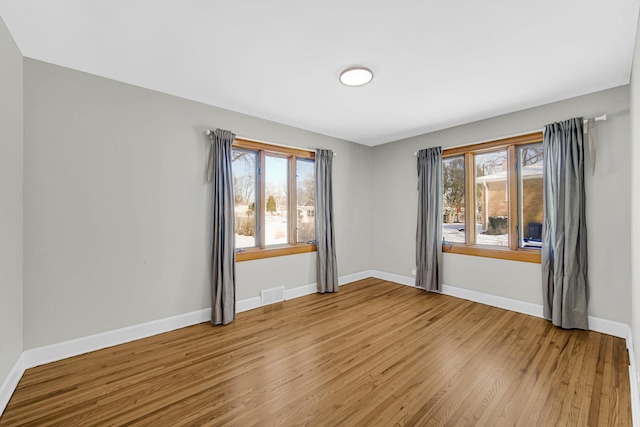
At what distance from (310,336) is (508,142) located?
3.47 metres

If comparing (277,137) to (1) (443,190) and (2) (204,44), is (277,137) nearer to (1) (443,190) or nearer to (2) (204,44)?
(2) (204,44)

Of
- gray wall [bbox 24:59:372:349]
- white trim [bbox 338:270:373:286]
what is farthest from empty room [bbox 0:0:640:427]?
white trim [bbox 338:270:373:286]

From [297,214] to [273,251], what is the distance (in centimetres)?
74

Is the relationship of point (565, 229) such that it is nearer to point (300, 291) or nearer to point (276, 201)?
point (300, 291)

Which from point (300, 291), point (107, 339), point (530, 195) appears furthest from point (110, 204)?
point (530, 195)

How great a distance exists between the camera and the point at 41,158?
2309 mm

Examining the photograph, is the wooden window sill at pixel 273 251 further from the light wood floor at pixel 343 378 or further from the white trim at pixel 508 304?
the white trim at pixel 508 304

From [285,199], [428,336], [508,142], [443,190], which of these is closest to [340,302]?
[428,336]

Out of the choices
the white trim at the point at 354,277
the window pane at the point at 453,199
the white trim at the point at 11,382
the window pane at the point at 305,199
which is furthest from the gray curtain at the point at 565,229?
the white trim at the point at 11,382

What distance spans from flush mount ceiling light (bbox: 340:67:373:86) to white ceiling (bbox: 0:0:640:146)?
7 centimetres

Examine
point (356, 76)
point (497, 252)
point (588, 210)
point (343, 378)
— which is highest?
point (356, 76)

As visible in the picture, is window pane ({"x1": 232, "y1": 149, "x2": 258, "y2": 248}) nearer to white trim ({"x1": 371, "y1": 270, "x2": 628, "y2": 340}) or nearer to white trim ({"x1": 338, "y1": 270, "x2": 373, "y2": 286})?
white trim ({"x1": 338, "y1": 270, "x2": 373, "y2": 286})

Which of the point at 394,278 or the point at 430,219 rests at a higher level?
the point at 430,219

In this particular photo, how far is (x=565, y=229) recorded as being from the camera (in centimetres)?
300
